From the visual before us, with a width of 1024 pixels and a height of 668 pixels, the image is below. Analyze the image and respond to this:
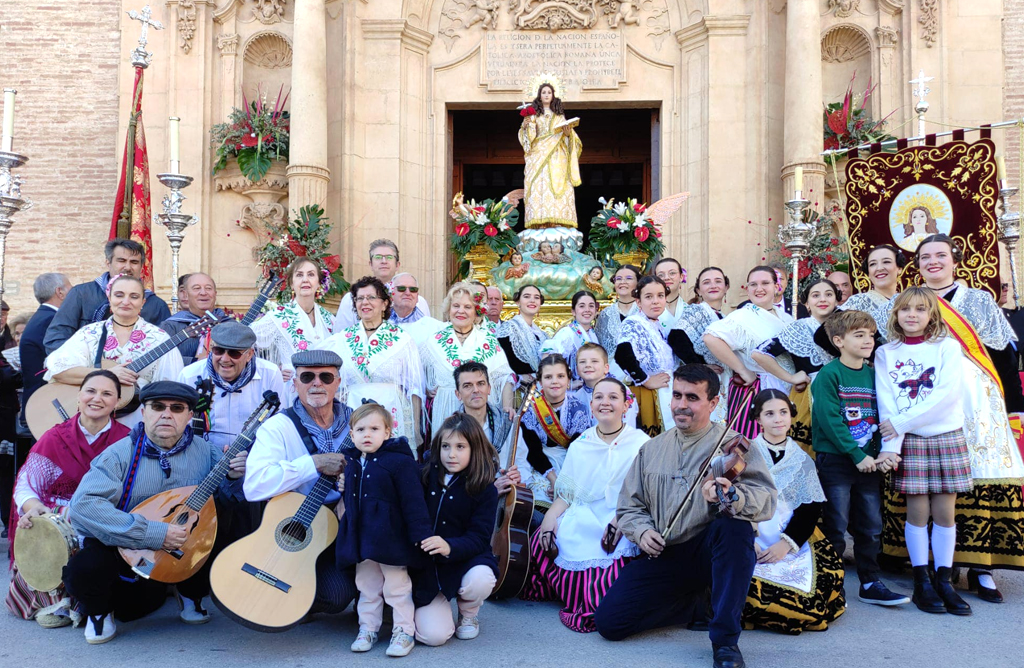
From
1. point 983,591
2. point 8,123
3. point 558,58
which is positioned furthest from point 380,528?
point 558,58

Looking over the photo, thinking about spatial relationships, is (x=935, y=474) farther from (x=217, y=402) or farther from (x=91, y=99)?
(x=91, y=99)

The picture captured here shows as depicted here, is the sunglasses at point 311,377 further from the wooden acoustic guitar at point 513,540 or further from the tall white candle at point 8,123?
the tall white candle at point 8,123

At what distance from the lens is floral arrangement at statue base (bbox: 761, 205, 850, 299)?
10.3 m

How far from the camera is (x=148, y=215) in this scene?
1107 centimetres

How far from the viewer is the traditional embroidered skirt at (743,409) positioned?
5703 mm

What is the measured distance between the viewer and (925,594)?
497 cm

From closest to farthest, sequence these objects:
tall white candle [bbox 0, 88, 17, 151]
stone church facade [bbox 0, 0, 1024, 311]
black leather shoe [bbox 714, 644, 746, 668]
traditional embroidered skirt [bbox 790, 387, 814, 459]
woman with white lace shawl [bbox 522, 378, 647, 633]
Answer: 1. black leather shoe [bbox 714, 644, 746, 668]
2. woman with white lace shawl [bbox 522, 378, 647, 633]
3. traditional embroidered skirt [bbox 790, 387, 814, 459]
4. tall white candle [bbox 0, 88, 17, 151]
5. stone church facade [bbox 0, 0, 1024, 311]

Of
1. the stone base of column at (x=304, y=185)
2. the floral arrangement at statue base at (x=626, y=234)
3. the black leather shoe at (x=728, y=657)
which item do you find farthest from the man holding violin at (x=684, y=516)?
the stone base of column at (x=304, y=185)

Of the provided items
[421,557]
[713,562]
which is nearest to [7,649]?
[421,557]

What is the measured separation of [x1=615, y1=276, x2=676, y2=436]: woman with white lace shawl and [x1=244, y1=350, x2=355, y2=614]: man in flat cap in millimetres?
2101

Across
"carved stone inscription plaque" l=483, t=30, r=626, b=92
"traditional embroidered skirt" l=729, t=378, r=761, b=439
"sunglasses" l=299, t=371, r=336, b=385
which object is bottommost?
"traditional embroidered skirt" l=729, t=378, r=761, b=439

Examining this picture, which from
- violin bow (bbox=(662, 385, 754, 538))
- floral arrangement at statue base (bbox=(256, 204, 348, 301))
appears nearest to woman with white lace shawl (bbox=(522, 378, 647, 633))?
violin bow (bbox=(662, 385, 754, 538))

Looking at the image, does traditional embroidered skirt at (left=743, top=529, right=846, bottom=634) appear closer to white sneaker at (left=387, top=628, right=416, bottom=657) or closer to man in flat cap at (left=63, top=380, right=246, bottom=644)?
white sneaker at (left=387, top=628, right=416, bottom=657)

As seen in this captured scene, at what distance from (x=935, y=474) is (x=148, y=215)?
915 centimetres
